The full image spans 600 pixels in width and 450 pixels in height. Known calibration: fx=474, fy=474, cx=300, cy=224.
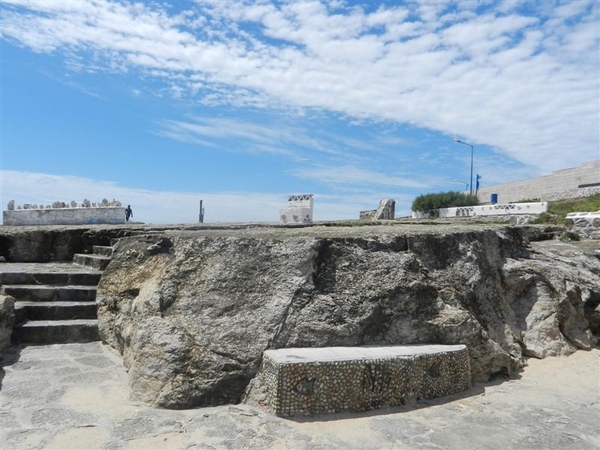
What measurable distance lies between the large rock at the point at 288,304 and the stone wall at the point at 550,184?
110 feet

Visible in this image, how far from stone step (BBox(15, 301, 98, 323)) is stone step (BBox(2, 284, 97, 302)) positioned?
0.40 feet

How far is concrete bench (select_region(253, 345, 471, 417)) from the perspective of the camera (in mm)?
3359

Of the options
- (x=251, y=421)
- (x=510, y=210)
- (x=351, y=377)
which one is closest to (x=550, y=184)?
(x=510, y=210)

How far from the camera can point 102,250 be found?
6605mm

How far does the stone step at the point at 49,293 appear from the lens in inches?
203

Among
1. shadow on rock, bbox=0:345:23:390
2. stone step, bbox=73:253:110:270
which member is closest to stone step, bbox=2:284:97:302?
stone step, bbox=73:253:110:270

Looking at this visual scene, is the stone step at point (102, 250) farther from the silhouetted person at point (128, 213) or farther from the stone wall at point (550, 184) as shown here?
the stone wall at point (550, 184)

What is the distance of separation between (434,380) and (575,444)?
1.03 m

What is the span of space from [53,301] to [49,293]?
0.10 metres

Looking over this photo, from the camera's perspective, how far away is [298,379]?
3.37 meters

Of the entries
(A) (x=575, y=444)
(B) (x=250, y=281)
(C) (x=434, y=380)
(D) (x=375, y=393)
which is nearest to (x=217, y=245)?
(B) (x=250, y=281)

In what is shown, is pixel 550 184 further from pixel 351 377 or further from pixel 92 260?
pixel 351 377

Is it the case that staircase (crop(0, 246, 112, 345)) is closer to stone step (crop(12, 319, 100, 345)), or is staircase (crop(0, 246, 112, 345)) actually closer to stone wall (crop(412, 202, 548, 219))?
stone step (crop(12, 319, 100, 345))

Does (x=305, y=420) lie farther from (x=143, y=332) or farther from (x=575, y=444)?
(x=575, y=444)
